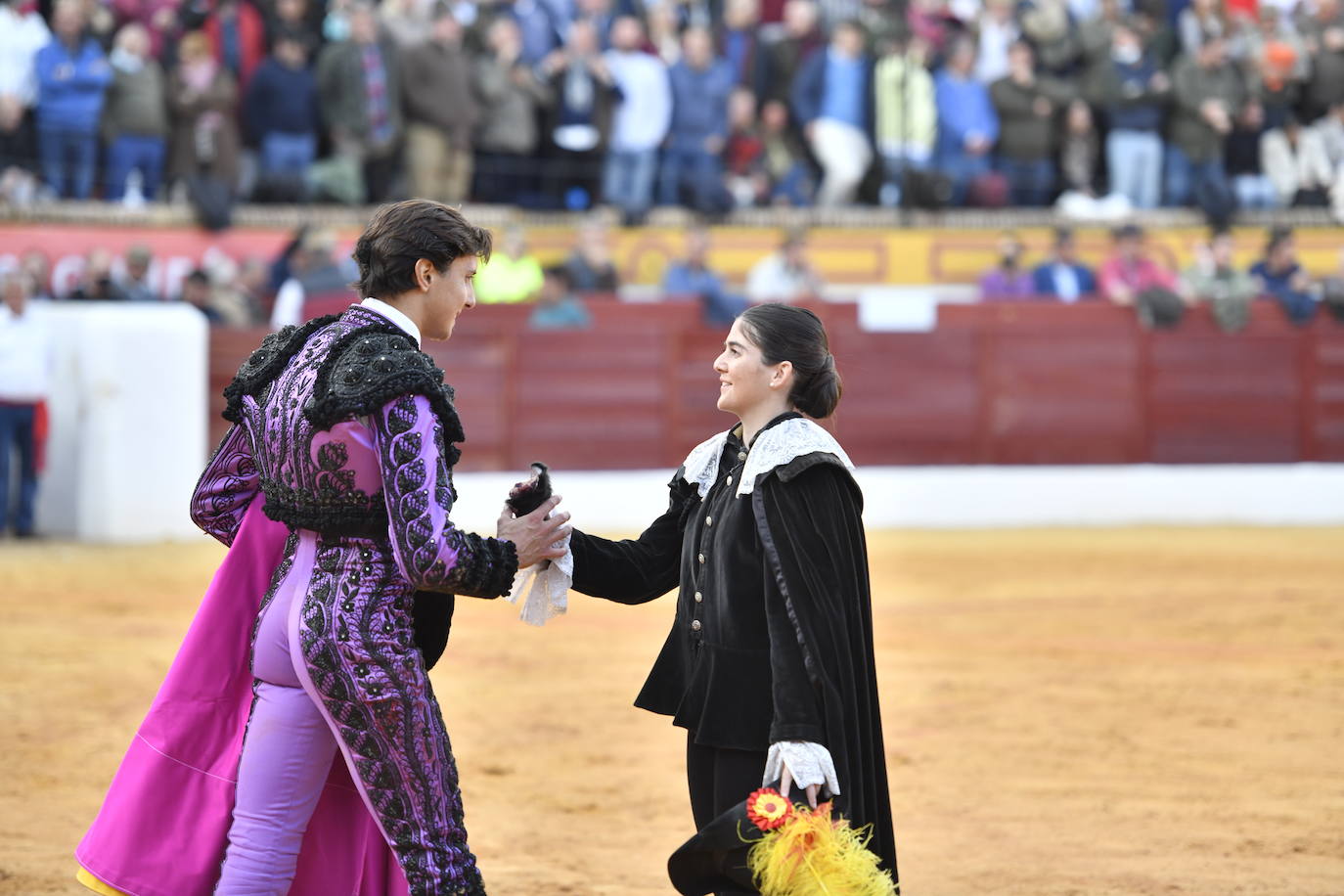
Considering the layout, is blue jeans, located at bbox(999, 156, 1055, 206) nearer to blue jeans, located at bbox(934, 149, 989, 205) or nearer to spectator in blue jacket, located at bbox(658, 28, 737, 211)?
blue jeans, located at bbox(934, 149, 989, 205)

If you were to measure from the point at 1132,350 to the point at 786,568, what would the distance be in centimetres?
1086

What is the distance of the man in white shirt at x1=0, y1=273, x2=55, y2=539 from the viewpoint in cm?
1011

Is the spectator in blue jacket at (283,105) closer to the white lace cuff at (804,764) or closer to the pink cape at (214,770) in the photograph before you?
the pink cape at (214,770)

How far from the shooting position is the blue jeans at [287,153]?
1217 centimetres

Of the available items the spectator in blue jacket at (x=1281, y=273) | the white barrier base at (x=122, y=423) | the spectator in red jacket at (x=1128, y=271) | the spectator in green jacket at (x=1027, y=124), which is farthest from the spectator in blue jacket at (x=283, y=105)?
the spectator in blue jacket at (x=1281, y=273)

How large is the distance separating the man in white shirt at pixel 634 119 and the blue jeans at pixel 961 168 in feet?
7.74

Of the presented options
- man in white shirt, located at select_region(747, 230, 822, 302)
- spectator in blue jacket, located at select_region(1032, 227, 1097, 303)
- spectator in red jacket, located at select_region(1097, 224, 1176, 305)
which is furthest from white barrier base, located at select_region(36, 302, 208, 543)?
spectator in red jacket, located at select_region(1097, 224, 1176, 305)

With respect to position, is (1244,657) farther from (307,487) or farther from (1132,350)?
(1132,350)

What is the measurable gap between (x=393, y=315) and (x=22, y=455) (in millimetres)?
8093

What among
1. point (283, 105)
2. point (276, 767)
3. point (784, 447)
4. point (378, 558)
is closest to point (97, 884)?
point (276, 767)

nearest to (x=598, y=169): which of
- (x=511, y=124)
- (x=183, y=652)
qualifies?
(x=511, y=124)

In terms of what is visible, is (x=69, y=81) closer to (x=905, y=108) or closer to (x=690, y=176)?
(x=690, y=176)

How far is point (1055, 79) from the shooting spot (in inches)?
559

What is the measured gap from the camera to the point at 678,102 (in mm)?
13227
